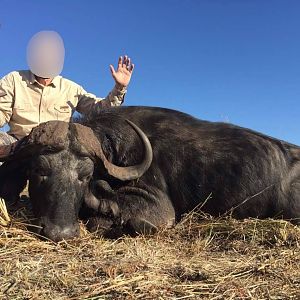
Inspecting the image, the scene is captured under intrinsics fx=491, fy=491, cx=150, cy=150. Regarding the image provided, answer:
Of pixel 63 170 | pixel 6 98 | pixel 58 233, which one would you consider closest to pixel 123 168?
pixel 63 170

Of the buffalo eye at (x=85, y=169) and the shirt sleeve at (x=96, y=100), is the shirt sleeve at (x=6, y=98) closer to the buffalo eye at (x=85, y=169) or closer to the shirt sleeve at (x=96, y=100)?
the shirt sleeve at (x=96, y=100)

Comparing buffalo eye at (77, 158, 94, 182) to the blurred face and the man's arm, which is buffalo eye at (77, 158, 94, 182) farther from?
the blurred face

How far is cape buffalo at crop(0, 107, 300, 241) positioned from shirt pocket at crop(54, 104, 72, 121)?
1.41m

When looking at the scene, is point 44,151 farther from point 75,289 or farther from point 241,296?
point 241,296

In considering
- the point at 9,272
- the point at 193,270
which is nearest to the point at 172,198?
the point at 193,270

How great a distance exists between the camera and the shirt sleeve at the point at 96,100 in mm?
5832

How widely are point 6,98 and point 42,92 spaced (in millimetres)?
430

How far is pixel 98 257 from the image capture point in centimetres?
310

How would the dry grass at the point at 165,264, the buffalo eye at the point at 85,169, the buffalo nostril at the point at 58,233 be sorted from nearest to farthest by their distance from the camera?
the dry grass at the point at 165,264 → the buffalo nostril at the point at 58,233 → the buffalo eye at the point at 85,169

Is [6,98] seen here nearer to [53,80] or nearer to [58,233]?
[53,80]

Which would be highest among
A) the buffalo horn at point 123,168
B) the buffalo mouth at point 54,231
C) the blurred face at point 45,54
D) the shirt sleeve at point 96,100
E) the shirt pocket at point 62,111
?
the blurred face at point 45,54

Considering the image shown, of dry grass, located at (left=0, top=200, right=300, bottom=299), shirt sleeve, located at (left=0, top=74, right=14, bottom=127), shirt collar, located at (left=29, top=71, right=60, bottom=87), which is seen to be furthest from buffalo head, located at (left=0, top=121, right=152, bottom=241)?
shirt collar, located at (left=29, top=71, right=60, bottom=87)

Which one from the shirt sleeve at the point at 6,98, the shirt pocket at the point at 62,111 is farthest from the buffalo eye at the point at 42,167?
the shirt pocket at the point at 62,111

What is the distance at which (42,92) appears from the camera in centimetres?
595
